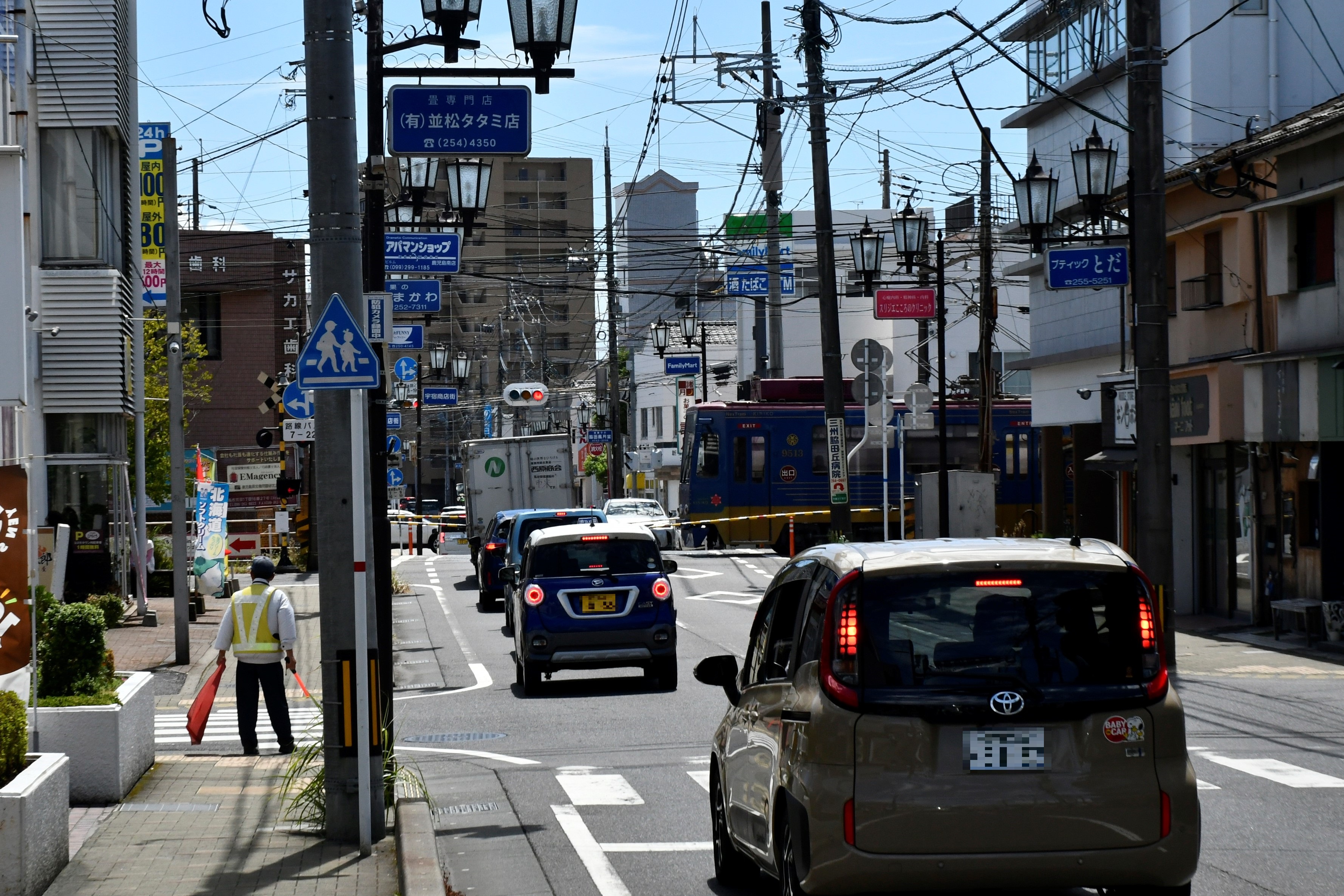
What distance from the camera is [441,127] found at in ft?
39.5

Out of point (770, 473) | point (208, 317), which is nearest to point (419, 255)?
point (770, 473)

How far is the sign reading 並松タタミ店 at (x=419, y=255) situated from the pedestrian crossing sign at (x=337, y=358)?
7.78 metres

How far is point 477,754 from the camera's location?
13.3m

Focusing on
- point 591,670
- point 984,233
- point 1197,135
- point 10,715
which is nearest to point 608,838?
point 10,715

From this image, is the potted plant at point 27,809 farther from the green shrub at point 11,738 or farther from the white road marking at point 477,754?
the white road marking at point 477,754

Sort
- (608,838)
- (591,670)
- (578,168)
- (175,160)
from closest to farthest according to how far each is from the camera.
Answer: (608,838) → (591,670) → (175,160) → (578,168)

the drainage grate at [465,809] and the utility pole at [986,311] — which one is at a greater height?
the utility pole at [986,311]

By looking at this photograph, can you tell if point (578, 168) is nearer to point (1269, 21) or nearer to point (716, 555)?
point (716, 555)

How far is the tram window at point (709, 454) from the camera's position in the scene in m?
41.8

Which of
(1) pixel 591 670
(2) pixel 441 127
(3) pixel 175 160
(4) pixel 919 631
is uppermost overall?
(3) pixel 175 160

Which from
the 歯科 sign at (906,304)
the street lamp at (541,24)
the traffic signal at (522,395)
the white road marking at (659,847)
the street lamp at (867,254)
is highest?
the street lamp at (867,254)

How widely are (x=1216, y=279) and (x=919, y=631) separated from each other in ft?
66.8

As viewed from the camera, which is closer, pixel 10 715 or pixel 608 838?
pixel 10 715

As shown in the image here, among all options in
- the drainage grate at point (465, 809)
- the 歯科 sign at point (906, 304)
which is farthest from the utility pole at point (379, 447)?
the 歯科 sign at point (906, 304)
